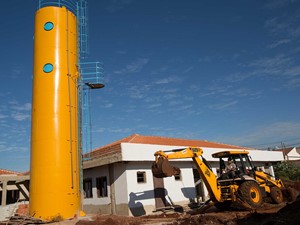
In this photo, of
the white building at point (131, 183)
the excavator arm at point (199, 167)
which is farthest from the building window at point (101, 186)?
the excavator arm at point (199, 167)

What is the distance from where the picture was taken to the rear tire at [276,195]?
16.0 m

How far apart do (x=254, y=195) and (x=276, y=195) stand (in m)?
2.42

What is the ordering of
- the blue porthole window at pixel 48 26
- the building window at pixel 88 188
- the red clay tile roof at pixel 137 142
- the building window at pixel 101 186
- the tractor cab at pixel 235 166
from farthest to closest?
the building window at pixel 88 188 < the red clay tile roof at pixel 137 142 < the building window at pixel 101 186 < the blue porthole window at pixel 48 26 < the tractor cab at pixel 235 166

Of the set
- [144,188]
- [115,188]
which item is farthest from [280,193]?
[115,188]

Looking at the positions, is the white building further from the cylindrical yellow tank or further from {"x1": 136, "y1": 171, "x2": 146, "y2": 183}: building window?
the cylindrical yellow tank

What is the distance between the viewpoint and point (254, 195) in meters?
14.4

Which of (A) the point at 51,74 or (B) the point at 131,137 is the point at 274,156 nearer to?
(B) the point at 131,137

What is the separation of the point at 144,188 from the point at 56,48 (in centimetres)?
971

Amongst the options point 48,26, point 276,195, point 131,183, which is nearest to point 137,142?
point 131,183

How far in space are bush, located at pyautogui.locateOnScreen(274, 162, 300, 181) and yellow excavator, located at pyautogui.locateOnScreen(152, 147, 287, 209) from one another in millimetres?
18187

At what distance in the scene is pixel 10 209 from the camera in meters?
19.1

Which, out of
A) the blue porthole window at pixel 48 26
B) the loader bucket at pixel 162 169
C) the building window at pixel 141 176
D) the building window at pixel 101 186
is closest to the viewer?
the loader bucket at pixel 162 169

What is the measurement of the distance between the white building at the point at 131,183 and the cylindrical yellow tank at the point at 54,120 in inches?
121

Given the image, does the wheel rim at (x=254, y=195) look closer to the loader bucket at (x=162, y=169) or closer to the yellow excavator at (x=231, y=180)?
the yellow excavator at (x=231, y=180)
